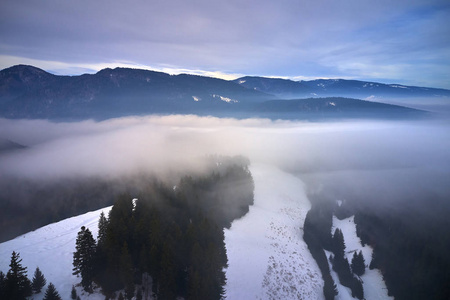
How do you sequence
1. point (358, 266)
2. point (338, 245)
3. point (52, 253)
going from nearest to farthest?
point (52, 253), point (358, 266), point (338, 245)

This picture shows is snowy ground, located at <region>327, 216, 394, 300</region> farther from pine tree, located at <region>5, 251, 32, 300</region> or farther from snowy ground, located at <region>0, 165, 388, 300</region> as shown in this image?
pine tree, located at <region>5, 251, 32, 300</region>

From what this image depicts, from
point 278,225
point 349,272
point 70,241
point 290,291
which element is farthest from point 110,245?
point 349,272

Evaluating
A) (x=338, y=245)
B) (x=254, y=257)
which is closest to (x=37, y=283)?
(x=254, y=257)

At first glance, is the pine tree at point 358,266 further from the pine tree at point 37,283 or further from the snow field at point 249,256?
the pine tree at point 37,283

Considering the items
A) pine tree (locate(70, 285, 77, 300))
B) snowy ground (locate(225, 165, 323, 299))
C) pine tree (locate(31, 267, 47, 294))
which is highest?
pine tree (locate(31, 267, 47, 294))

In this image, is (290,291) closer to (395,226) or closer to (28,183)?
(395,226)

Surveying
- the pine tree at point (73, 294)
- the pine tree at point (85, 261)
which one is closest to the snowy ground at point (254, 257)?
the pine tree at point (73, 294)

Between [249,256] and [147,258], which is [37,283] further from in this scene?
[249,256]

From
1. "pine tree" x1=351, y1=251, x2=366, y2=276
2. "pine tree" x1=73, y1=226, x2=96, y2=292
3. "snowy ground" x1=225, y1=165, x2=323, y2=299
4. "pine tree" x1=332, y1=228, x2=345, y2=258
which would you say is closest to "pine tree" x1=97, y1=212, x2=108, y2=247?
"pine tree" x1=73, y1=226, x2=96, y2=292
